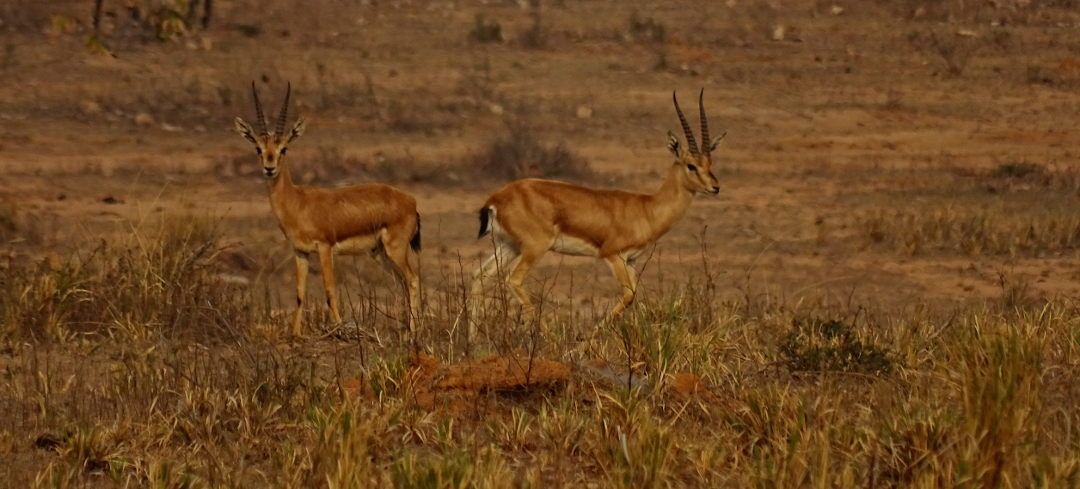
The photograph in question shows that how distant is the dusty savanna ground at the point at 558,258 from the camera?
689 cm

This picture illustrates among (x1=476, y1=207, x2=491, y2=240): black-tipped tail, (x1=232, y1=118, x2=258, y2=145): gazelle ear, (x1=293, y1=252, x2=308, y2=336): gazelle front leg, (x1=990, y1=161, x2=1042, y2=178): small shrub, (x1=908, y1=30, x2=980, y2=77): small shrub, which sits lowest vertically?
(x1=990, y1=161, x2=1042, y2=178): small shrub

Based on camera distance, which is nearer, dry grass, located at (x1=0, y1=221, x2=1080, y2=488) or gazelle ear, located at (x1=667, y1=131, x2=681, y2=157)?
dry grass, located at (x1=0, y1=221, x2=1080, y2=488)

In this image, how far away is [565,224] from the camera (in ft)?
38.9

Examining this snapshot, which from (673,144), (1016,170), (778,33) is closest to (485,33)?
(778,33)

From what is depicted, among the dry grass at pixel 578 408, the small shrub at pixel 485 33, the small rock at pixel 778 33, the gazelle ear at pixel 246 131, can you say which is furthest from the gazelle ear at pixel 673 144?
the small rock at pixel 778 33

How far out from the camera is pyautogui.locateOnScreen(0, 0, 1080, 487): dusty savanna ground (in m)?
6.89

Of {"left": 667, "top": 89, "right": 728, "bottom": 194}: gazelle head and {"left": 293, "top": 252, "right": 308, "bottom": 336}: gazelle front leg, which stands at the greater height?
{"left": 667, "top": 89, "right": 728, "bottom": 194}: gazelle head

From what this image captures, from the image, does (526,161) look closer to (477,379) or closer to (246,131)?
(246,131)

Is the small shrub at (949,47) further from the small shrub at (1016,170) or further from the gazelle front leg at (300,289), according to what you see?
the gazelle front leg at (300,289)

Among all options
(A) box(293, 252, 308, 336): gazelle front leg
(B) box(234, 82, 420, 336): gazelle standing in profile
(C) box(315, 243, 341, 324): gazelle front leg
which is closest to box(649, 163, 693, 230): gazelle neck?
(B) box(234, 82, 420, 336): gazelle standing in profile

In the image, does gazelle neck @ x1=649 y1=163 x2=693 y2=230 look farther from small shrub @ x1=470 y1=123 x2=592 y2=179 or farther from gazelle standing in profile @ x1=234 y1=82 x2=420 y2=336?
small shrub @ x1=470 y1=123 x2=592 y2=179

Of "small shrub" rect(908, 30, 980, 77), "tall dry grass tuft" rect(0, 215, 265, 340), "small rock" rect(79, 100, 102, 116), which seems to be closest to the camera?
"tall dry grass tuft" rect(0, 215, 265, 340)

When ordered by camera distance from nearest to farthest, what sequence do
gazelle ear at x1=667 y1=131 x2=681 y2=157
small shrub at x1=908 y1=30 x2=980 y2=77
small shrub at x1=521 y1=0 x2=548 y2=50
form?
gazelle ear at x1=667 y1=131 x2=681 y2=157 → small shrub at x1=908 y1=30 x2=980 y2=77 → small shrub at x1=521 y1=0 x2=548 y2=50

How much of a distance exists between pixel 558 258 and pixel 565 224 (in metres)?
3.45
